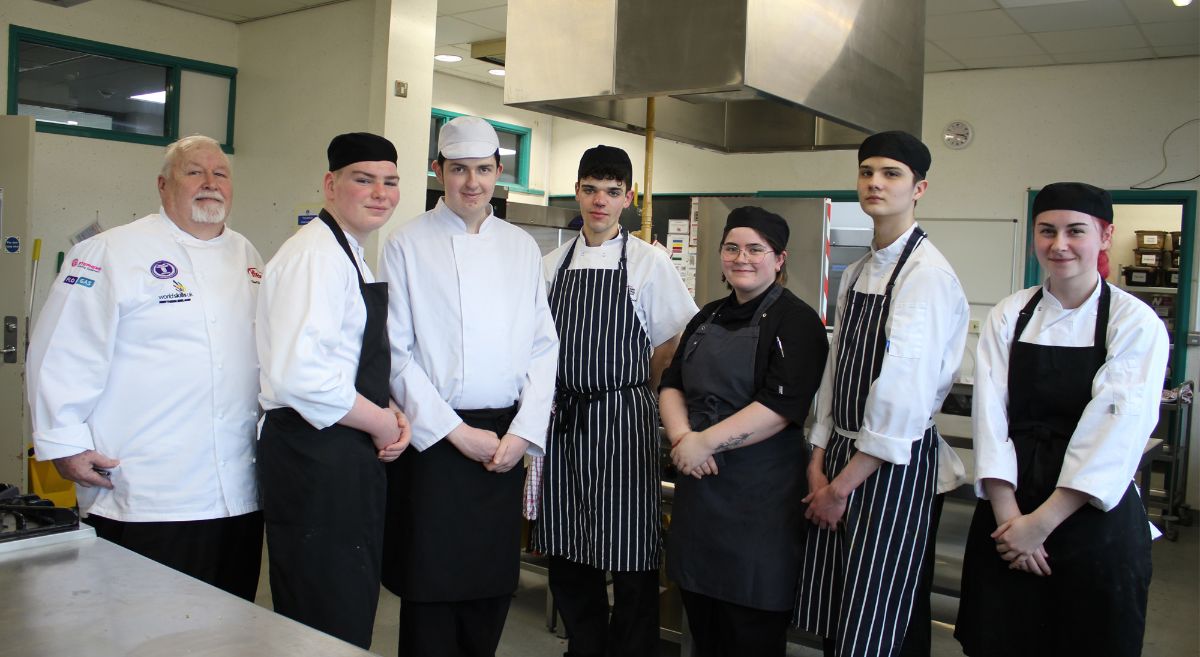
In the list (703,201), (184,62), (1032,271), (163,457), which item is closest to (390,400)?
(163,457)

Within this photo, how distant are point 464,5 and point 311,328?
3971mm

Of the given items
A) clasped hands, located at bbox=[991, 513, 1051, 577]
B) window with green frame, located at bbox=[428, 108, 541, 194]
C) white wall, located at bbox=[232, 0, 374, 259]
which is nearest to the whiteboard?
window with green frame, located at bbox=[428, 108, 541, 194]

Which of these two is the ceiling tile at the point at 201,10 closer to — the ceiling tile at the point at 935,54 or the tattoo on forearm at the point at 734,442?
the ceiling tile at the point at 935,54

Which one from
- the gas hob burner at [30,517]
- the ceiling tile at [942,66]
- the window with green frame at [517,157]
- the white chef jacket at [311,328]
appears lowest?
the gas hob burner at [30,517]

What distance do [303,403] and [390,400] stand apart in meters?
0.31

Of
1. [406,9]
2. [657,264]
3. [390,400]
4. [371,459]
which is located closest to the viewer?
[371,459]

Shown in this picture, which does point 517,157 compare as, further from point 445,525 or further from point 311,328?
point 311,328

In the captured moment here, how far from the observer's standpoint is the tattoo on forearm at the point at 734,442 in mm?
2174

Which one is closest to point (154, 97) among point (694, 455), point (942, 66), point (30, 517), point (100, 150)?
point (100, 150)

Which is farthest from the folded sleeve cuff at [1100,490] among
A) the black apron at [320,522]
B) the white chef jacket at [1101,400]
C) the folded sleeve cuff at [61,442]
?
the folded sleeve cuff at [61,442]

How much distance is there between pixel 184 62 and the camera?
17.6ft

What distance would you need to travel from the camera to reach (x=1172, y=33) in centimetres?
540

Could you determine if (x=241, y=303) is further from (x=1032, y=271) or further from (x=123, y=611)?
(x=1032, y=271)

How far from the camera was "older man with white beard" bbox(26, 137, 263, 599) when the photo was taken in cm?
194
